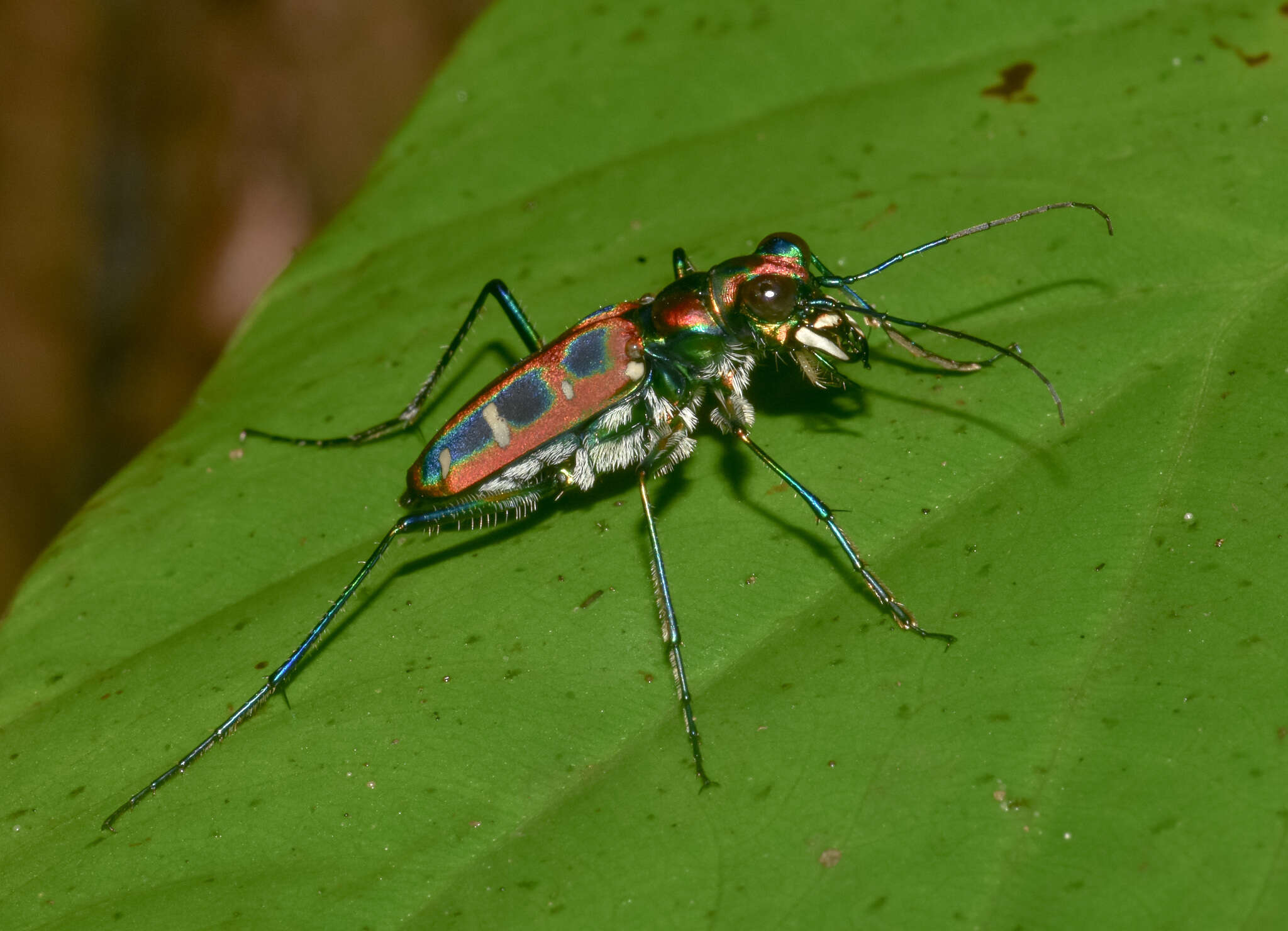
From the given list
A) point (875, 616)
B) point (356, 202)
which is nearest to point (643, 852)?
point (875, 616)

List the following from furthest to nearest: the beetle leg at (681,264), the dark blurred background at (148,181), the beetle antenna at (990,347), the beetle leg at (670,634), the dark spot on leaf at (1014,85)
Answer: the dark blurred background at (148,181), the dark spot on leaf at (1014,85), the beetle leg at (681,264), the beetle antenna at (990,347), the beetle leg at (670,634)

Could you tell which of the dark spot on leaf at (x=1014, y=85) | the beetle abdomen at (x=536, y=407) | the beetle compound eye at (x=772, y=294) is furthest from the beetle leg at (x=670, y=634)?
the dark spot on leaf at (x=1014, y=85)

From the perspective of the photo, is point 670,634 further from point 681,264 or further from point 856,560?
point 681,264

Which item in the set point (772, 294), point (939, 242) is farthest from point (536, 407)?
point (939, 242)

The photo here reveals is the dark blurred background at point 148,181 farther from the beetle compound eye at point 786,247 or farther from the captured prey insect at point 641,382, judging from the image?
the beetle compound eye at point 786,247

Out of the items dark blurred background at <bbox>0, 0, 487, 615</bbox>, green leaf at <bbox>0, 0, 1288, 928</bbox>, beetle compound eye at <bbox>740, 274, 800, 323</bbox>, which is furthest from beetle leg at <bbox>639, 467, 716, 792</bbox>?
dark blurred background at <bbox>0, 0, 487, 615</bbox>

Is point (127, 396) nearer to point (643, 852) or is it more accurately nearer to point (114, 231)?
point (114, 231)
